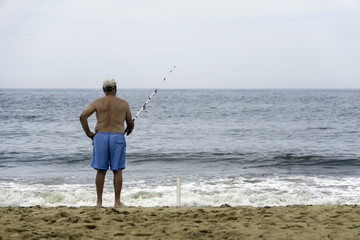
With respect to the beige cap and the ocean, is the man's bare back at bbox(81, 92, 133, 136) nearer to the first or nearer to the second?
the beige cap

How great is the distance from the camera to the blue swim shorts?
559cm

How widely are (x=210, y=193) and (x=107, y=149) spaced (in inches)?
148

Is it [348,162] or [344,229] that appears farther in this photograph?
[348,162]

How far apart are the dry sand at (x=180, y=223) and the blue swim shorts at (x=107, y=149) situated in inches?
19.6

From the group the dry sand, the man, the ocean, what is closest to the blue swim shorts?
the man

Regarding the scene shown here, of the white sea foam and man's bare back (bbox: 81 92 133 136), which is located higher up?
man's bare back (bbox: 81 92 133 136)

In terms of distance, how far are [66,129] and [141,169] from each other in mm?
11682

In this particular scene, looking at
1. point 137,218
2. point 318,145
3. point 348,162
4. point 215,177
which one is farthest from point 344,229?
point 318,145

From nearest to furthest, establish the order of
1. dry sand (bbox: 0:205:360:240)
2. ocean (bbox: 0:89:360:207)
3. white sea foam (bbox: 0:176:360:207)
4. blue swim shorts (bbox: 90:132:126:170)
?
dry sand (bbox: 0:205:360:240), blue swim shorts (bbox: 90:132:126:170), white sea foam (bbox: 0:176:360:207), ocean (bbox: 0:89:360:207)

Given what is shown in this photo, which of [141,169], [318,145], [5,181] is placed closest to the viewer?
[5,181]

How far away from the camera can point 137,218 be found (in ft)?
16.7

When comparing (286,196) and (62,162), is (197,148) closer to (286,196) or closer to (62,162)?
(62,162)

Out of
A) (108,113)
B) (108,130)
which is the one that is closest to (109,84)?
(108,113)

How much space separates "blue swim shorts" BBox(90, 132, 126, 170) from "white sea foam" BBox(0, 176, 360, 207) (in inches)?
99.8
